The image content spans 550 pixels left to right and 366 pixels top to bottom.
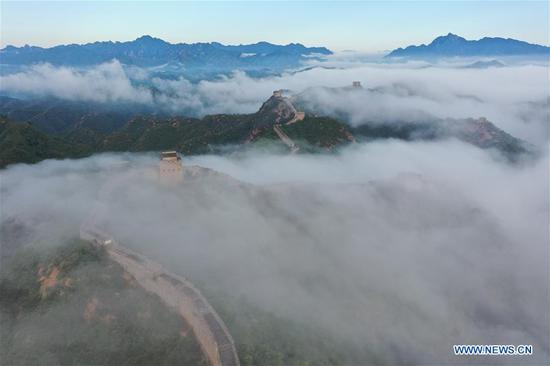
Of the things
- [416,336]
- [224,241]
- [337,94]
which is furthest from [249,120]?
[416,336]

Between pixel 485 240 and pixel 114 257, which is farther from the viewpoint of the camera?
pixel 485 240

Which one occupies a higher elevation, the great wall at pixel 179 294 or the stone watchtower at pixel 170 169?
the stone watchtower at pixel 170 169

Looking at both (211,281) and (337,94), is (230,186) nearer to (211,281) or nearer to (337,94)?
(211,281)

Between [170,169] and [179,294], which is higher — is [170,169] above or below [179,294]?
Answer: above

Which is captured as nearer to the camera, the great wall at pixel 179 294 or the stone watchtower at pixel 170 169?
the great wall at pixel 179 294

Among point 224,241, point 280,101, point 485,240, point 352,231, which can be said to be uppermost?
point 280,101

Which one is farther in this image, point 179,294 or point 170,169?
point 170,169

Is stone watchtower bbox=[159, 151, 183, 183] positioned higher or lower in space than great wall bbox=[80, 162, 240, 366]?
higher

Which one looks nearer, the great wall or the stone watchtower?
the great wall
